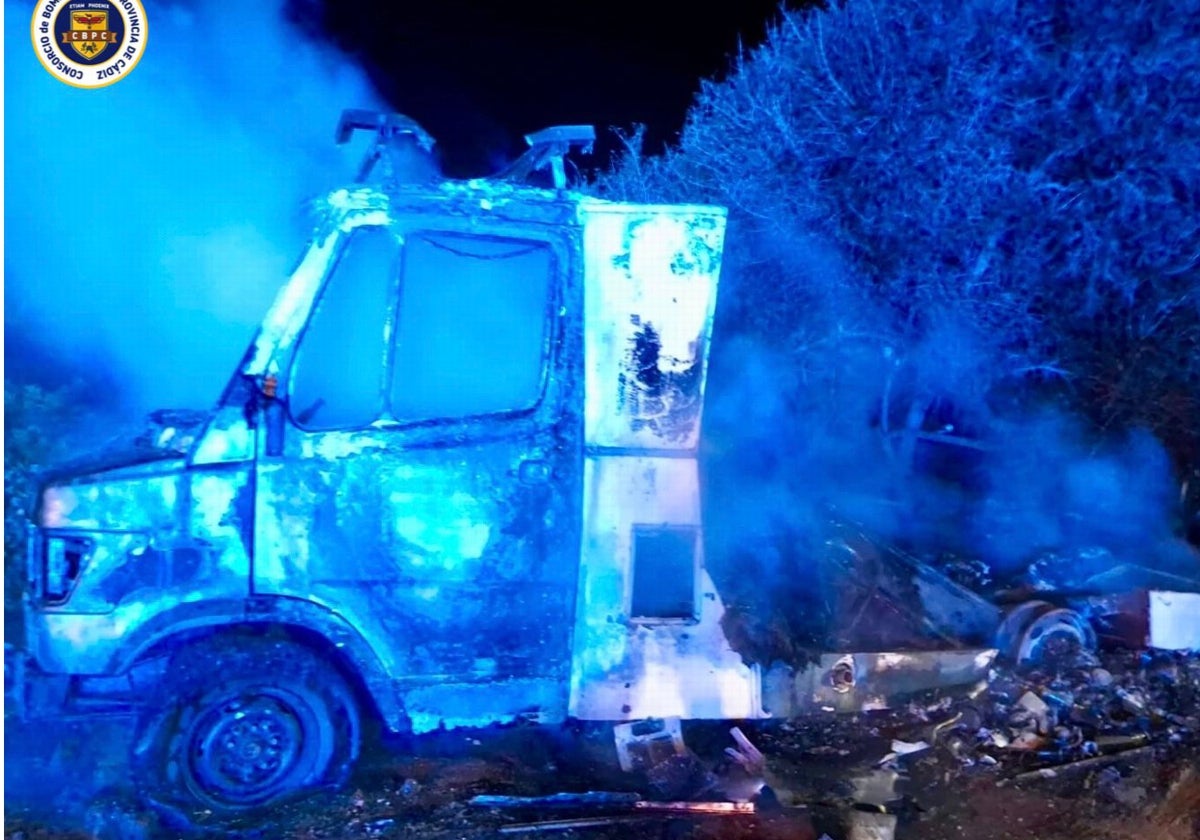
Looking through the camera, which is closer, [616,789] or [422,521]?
[422,521]

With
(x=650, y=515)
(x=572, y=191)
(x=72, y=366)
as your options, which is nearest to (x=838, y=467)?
(x=650, y=515)

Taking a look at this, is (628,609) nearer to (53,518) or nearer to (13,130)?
(53,518)

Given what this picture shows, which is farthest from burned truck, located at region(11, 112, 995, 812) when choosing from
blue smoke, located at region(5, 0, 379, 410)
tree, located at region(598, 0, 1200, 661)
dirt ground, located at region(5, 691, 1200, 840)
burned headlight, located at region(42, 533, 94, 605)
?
tree, located at region(598, 0, 1200, 661)

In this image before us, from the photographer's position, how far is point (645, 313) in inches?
148

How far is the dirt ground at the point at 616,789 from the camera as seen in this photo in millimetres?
3520

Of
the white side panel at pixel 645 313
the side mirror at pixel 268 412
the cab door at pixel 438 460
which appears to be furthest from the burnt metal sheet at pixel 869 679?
the side mirror at pixel 268 412

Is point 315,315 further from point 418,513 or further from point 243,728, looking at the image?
point 243,728

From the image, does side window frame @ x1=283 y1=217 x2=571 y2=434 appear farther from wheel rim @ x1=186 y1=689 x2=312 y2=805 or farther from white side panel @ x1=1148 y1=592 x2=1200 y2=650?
white side panel @ x1=1148 y1=592 x2=1200 y2=650

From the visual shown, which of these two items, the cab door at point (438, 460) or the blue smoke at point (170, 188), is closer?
the cab door at point (438, 460)

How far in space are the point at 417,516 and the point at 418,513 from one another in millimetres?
13

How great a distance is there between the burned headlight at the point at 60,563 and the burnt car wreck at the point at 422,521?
0.03ft

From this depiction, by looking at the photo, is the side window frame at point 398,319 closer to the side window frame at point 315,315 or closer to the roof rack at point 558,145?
the side window frame at point 315,315

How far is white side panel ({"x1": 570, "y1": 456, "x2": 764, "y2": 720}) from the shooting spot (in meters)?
3.76

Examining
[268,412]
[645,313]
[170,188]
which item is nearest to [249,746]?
[268,412]
